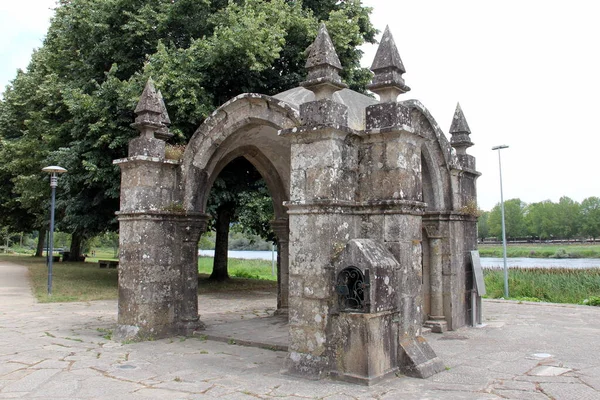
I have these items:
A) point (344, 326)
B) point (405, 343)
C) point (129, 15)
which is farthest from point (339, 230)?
point (129, 15)

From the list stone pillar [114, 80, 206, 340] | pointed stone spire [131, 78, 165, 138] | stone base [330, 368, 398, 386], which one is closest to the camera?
stone base [330, 368, 398, 386]

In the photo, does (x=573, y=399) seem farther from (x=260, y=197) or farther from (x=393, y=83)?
(x=260, y=197)

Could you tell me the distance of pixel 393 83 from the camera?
6129 millimetres

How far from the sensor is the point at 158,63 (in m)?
13.0

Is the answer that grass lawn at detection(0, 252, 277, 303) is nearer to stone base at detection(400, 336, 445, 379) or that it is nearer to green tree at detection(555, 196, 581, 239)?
stone base at detection(400, 336, 445, 379)

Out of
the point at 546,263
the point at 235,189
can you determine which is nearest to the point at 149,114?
the point at 235,189

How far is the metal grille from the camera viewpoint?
17.9 ft

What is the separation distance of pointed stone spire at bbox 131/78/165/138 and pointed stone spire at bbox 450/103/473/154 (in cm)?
527

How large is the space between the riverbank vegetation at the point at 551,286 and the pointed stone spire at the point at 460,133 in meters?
6.20

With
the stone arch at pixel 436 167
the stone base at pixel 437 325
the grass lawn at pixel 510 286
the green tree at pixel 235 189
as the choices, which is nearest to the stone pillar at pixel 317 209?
the stone arch at pixel 436 167

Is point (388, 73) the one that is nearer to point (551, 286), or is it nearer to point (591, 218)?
point (551, 286)

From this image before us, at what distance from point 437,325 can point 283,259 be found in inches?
132

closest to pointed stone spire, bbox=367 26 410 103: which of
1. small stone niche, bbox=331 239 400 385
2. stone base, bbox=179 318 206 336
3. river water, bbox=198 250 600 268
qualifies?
small stone niche, bbox=331 239 400 385

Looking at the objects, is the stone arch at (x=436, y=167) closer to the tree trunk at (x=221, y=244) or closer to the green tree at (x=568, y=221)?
the tree trunk at (x=221, y=244)
